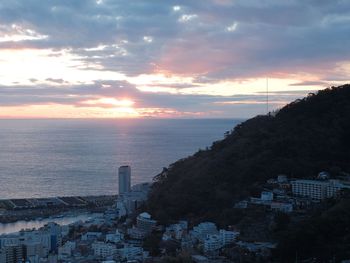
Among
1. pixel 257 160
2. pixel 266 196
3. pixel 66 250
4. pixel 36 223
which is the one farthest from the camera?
pixel 36 223

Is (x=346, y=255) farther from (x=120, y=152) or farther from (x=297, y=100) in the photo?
(x=120, y=152)

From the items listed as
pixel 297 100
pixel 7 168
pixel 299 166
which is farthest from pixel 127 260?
pixel 7 168

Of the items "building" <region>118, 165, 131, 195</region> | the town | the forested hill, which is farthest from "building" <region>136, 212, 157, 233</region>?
"building" <region>118, 165, 131, 195</region>

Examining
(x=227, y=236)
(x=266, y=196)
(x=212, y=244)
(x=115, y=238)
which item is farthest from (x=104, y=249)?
(x=266, y=196)

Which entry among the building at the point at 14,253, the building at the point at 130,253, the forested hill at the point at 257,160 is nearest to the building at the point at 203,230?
the forested hill at the point at 257,160

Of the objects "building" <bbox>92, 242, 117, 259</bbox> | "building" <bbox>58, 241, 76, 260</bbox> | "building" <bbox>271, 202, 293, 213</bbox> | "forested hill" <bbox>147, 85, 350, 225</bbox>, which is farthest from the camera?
"forested hill" <bbox>147, 85, 350, 225</bbox>

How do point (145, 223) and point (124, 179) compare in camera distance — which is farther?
point (124, 179)

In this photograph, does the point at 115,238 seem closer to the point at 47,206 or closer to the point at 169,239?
the point at 169,239

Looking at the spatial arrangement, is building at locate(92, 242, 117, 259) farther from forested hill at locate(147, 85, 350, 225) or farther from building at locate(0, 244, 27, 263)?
forested hill at locate(147, 85, 350, 225)

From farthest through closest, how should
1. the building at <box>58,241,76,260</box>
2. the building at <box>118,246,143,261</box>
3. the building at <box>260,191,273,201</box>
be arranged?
1. the building at <box>260,191,273,201</box>
2. the building at <box>58,241,76,260</box>
3. the building at <box>118,246,143,261</box>
